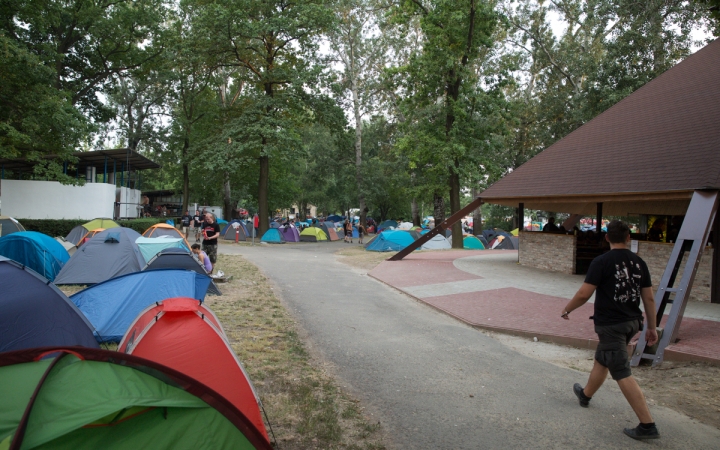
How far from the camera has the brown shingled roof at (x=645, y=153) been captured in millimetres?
11055

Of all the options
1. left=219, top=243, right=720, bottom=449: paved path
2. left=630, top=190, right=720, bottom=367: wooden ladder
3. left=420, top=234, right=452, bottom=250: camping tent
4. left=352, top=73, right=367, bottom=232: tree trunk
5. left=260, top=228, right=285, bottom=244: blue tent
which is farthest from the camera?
left=352, top=73, right=367, bottom=232: tree trunk

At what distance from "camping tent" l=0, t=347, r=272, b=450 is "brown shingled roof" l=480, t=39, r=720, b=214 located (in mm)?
9741

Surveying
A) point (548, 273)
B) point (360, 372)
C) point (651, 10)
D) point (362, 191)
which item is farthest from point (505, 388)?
point (362, 191)

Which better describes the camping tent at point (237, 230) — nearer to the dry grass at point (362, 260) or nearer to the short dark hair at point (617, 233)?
the dry grass at point (362, 260)

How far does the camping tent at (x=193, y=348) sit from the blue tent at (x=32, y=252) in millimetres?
8686

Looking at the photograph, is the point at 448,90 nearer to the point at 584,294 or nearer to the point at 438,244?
the point at 438,244

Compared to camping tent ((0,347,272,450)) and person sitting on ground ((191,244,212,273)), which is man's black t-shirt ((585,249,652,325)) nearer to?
→ camping tent ((0,347,272,450))

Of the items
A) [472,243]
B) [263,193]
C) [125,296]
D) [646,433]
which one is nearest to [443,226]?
[472,243]

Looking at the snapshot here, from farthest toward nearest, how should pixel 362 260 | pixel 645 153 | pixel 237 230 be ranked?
pixel 237 230
pixel 362 260
pixel 645 153

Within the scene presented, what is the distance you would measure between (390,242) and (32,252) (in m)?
16.1

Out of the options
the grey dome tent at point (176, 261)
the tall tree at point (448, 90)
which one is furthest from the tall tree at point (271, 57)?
the grey dome tent at point (176, 261)

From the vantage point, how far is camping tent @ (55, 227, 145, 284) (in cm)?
1152

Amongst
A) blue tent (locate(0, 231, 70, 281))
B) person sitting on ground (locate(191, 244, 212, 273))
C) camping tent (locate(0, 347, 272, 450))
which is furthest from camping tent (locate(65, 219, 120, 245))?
camping tent (locate(0, 347, 272, 450))

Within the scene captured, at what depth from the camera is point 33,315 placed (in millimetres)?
5949
